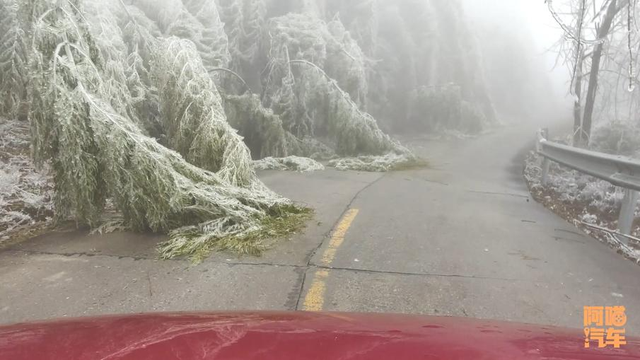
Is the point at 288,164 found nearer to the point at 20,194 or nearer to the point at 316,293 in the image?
the point at 20,194

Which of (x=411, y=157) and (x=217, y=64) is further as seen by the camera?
(x=411, y=157)

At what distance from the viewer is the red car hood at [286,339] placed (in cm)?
178

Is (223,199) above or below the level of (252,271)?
above

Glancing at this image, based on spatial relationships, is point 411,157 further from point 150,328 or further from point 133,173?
point 150,328

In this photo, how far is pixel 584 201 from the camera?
353 inches

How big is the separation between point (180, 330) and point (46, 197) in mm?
5151

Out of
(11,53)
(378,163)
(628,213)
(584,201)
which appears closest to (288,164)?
(378,163)

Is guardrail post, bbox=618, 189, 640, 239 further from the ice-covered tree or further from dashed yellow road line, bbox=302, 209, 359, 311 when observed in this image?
the ice-covered tree

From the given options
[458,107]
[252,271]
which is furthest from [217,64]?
[458,107]

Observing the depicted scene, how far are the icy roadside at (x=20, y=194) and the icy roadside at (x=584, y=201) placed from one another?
7.18m

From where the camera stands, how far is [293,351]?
5.93 ft

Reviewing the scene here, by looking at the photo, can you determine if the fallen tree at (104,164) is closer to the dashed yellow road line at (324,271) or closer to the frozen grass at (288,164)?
the dashed yellow road line at (324,271)

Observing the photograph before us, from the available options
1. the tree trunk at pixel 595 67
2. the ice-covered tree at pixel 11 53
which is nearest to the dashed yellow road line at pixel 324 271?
the ice-covered tree at pixel 11 53

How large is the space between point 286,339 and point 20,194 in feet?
18.8
